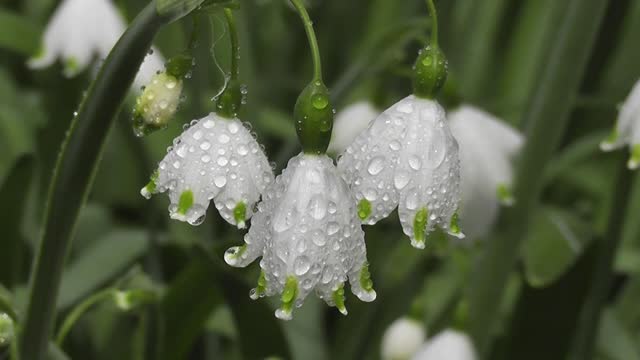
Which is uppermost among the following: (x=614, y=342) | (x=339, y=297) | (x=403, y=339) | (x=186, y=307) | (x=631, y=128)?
(x=339, y=297)

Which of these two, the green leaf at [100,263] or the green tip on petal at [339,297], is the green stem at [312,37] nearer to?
the green tip on petal at [339,297]

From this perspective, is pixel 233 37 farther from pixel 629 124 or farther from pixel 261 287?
pixel 629 124

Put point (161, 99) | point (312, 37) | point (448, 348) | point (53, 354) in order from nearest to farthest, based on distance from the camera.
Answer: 1. point (312, 37)
2. point (161, 99)
3. point (53, 354)
4. point (448, 348)

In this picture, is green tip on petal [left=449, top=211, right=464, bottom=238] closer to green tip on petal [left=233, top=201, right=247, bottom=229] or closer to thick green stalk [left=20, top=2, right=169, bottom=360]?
green tip on petal [left=233, top=201, right=247, bottom=229]

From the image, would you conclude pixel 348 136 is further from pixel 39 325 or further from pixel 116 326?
pixel 39 325

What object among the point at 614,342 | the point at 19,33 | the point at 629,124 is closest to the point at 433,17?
the point at 629,124

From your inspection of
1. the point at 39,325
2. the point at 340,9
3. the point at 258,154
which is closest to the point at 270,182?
the point at 258,154

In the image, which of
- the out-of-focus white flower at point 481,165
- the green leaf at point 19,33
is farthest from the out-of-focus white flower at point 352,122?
the green leaf at point 19,33
